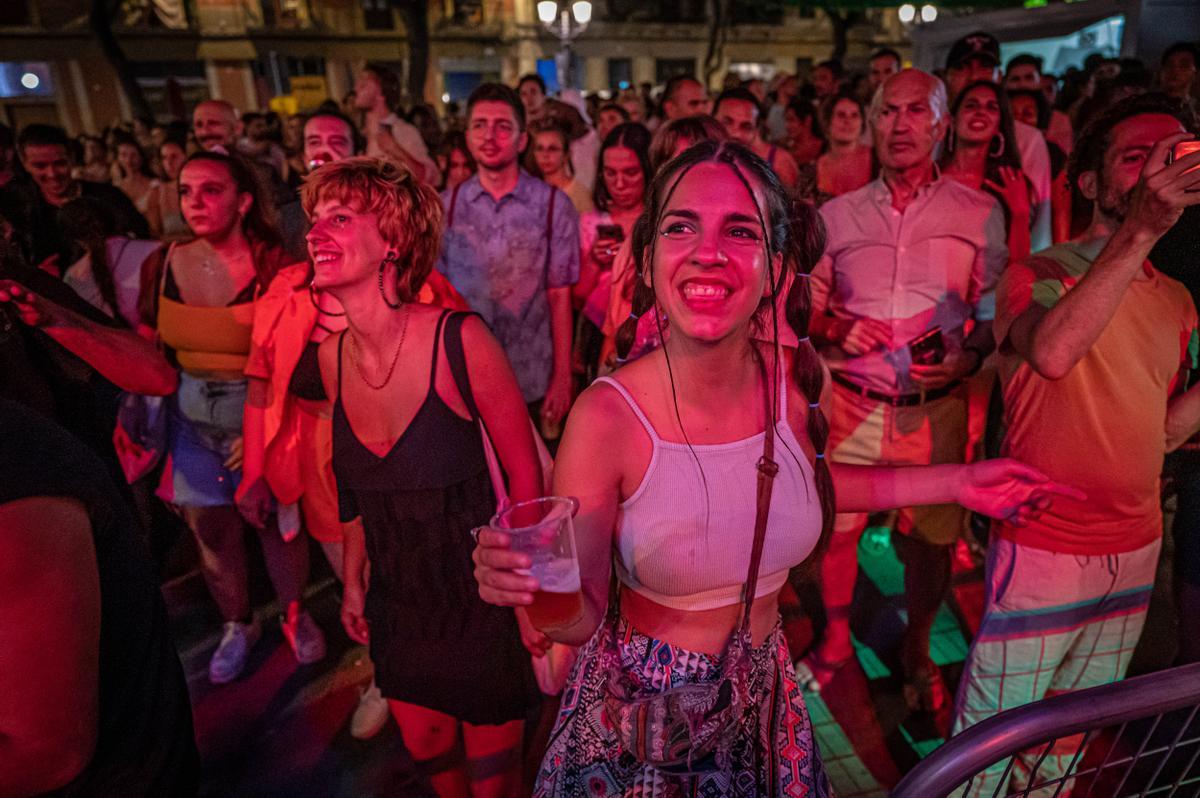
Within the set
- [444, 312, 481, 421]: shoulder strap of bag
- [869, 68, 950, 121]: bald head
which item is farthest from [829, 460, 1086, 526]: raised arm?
[869, 68, 950, 121]: bald head

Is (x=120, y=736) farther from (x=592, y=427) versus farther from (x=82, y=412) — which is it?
(x=82, y=412)

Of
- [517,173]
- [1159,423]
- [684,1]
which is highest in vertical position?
[684,1]

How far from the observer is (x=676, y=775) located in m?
1.44

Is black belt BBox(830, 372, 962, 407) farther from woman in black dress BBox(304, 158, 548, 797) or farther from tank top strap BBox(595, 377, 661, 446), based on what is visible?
tank top strap BBox(595, 377, 661, 446)

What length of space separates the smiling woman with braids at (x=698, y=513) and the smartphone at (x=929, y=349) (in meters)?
1.47

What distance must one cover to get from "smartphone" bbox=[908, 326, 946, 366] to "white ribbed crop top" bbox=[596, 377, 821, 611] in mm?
1607

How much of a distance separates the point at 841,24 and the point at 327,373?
2713cm

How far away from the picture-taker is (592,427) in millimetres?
1549

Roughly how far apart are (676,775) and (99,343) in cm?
215

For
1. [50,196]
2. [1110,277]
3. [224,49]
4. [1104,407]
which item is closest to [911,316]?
[1104,407]

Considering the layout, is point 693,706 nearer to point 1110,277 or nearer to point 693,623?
point 693,623

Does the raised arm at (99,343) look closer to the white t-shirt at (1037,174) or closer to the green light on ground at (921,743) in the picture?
the green light on ground at (921,743)

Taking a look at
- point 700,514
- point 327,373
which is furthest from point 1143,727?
point 327,373

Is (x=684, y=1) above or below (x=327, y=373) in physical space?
above
